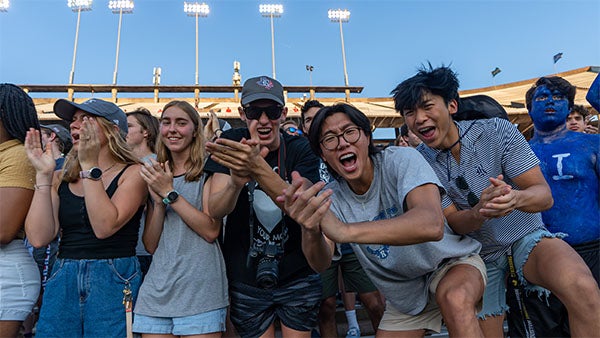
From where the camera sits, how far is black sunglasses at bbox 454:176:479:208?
236cm

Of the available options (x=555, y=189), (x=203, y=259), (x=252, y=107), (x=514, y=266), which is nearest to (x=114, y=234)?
(x=203, y=259)

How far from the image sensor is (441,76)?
248cm

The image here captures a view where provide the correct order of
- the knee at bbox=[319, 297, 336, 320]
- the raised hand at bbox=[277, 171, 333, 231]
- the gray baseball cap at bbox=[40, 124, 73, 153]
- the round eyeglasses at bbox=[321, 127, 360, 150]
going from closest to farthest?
the raised hand at bbox=[277, 171, 333, 231] → the round eyeglasses at bbox=[321, 127, 360, 150] → the knee at bbox=[319, 297, 336, 320] → the gray baseball cap at bbox=[40, 124, 73, 153]

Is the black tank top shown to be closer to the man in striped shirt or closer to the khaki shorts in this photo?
the khaki shorts

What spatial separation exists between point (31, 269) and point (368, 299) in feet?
9.03

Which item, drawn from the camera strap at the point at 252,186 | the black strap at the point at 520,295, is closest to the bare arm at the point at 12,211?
the camera strap at the point at 252,186

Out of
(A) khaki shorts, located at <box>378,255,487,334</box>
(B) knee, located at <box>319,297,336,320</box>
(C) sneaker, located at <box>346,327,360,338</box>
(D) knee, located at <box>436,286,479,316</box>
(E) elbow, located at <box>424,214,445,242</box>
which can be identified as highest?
(E) elbow, located at <box>424,214,445,242</box>

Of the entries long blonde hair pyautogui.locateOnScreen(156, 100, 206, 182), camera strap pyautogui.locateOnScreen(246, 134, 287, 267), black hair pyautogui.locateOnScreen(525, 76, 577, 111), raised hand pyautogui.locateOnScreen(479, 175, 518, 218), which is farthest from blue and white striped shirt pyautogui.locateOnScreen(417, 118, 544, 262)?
long blonde hair pyautogui.locateOnScreen(156, 100, 206, 182)

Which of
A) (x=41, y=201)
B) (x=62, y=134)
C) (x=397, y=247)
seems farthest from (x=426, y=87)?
(x=62, y=134)

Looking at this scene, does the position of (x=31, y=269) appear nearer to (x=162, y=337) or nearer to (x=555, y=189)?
(x=162, y=337)

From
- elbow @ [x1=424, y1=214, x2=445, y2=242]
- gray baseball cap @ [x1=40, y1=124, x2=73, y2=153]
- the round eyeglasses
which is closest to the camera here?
elbow @ [x1=424, y1=214, x2=445, y2=242]

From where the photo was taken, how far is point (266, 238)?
2.33 metres

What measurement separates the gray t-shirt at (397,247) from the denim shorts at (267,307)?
482mm

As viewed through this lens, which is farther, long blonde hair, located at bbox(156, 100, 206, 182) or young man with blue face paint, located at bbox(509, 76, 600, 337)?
young man with blue face paint, located at bbox(509, 76, 600, 337)
